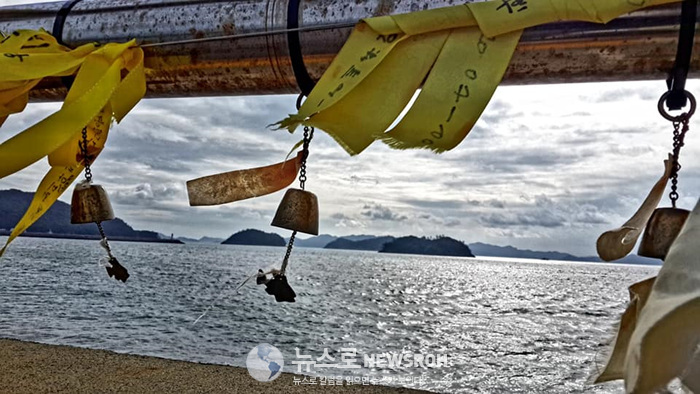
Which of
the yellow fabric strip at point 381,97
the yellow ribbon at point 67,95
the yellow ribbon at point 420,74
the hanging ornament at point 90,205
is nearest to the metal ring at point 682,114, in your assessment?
the yellow ribbon at point 420,74

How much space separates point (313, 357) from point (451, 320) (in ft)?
55.2

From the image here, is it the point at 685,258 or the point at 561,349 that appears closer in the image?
the point at 685,258

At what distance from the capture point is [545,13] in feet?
4.33

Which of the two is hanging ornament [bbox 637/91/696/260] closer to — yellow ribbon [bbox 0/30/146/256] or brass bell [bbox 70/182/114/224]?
yellow ribbon [bbox 0/30/146/256]

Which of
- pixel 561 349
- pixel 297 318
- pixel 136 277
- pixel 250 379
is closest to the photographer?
pixel 250 379

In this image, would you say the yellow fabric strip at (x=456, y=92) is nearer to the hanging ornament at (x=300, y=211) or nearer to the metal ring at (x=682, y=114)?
the metal ring at (x=682, y=114)

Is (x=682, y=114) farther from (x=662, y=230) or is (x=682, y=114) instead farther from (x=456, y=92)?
(x=456, y=92)

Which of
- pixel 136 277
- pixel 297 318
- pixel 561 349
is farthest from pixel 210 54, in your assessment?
pixel 136 277

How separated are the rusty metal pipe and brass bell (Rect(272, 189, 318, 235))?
0.38m

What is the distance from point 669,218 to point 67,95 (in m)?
1.88

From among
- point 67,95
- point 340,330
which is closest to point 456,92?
point 67,95

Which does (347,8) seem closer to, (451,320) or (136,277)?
(451,320)

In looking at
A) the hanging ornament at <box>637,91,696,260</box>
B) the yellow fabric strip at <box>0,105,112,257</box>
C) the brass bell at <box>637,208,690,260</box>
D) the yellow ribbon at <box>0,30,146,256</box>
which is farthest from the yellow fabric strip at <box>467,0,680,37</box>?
the yellow fabric strip at <box>0,105,112,257</box>

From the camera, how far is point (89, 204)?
239 cm
